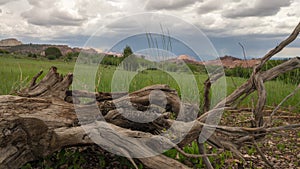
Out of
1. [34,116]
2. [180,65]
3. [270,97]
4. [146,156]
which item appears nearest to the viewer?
[146,156]

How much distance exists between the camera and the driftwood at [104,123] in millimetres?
2143

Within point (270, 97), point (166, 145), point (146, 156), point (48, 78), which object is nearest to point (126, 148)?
point (146, 156)

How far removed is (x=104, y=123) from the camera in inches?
87.1

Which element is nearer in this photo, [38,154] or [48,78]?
[38,154]

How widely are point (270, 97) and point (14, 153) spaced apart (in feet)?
14.2

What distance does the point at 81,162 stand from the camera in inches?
95.6

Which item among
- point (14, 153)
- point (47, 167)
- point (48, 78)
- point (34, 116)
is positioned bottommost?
point (47, 167)

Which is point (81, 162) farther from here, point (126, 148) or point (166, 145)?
point (166, 145)

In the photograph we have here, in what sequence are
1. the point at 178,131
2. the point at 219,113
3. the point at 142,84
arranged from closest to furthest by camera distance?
1. the point at 178,131
2. the point at 219,113
3. the point at 142,84

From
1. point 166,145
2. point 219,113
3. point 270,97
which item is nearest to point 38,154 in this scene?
point 166,145

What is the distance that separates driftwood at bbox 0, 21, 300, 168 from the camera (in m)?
2.14

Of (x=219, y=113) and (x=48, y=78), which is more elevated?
(x=48, y=78)

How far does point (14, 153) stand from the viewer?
2.20 m

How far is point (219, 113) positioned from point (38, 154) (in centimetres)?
168
